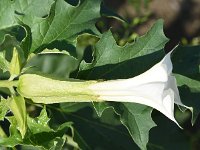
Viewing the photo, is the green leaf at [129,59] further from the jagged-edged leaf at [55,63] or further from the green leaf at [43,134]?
the jagged-edged leaf at [55,63]

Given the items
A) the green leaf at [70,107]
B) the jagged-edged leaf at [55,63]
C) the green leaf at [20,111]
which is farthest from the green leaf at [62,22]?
the jagged-edged leaf at [55,63]

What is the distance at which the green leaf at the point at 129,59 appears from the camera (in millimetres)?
1149

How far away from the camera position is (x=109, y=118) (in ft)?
4.90

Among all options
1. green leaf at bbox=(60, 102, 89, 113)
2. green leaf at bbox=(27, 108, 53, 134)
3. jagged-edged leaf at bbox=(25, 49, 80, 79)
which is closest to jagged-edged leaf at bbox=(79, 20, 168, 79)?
green leaf at bbox=(27, 108, 53, 134)

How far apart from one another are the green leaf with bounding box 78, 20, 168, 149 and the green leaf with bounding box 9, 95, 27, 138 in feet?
0.52

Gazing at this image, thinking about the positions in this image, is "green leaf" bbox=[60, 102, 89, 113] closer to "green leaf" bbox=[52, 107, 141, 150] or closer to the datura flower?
"green leaf" bbox=[52, 107, 141, 150]

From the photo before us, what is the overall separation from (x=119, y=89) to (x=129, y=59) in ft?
0.66

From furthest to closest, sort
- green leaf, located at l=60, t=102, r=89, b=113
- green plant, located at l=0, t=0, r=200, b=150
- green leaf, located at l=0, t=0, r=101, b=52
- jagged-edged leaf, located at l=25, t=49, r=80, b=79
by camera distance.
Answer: jagged-edged leaf, located at l=25, t=49, r=80, b=79, green leaf, located at l=60, t=102, r=89, b=113, green leaf, located at l=0, t=0, r=101, b=52, green plant, located at l=0, t=0, r=200, b=150

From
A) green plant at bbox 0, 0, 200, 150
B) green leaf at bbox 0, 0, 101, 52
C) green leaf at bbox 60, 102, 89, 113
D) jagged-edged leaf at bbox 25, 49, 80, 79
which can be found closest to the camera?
green plant at bbox 0, 0, 200, 150

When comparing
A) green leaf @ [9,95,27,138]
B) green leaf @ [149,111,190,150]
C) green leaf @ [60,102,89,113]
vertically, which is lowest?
green leaf @ [149,111,190,150]

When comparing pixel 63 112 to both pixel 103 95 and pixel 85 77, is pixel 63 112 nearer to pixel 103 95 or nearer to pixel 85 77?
pixel 85 77

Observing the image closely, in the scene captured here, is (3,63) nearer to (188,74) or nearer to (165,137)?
(188,74)

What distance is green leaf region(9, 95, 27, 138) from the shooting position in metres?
1.08

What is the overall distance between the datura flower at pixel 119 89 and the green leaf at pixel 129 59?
0.14 meters
